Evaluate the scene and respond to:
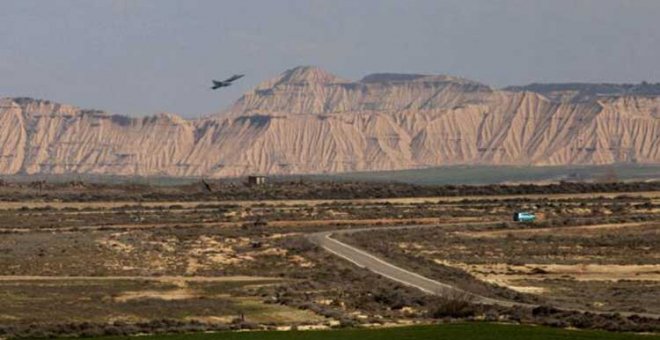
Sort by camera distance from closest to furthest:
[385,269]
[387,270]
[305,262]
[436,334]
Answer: [436,334] → [387,270] → [385,269] → [305,262]

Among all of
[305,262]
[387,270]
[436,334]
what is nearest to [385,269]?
[387,270]

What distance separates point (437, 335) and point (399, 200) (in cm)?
8050

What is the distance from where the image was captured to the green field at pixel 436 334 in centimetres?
3422

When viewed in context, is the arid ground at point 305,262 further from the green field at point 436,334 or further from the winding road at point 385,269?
the green field at point 436,334

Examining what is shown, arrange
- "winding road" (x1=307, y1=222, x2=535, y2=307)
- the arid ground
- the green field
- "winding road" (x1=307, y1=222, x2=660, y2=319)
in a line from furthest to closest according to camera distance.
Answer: "winding road" (x1=307, y1=222, x2=535, y2=307)
"winding road" (x1=307, y1=222, x2=660, y2=319)
the arid ground
the green field

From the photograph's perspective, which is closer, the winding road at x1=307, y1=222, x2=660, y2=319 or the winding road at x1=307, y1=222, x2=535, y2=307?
the winding road at x1=307, y1=222, x2=660, y2=319

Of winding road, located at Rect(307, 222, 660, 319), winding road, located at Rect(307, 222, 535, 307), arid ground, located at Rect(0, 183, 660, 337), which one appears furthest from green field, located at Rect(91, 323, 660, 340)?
winding road, located at Rect(307, 222, 535, 307)

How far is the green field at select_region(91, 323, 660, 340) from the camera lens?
112 ft

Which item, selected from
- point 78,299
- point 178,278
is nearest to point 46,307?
point 78,299

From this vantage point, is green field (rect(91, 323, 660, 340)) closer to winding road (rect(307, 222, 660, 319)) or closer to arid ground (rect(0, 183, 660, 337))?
arid ground (rect(0, 183, 660, 337))

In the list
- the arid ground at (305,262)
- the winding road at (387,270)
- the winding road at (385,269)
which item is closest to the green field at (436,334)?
the arid ground at (305,262)

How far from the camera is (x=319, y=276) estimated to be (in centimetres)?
5472

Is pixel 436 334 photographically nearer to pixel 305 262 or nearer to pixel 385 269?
pixel 385 269

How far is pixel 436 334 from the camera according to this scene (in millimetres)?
34656
